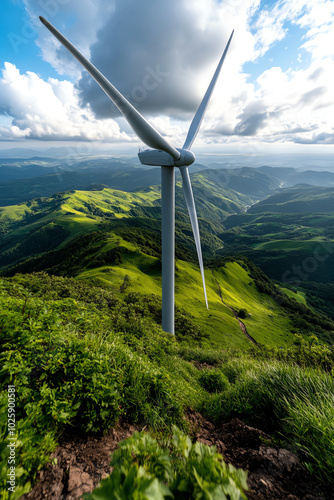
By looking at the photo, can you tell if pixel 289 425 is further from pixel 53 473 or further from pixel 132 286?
pixel 132 286

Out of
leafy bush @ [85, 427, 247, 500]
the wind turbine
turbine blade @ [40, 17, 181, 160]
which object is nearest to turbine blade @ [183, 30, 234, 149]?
the wind turbine

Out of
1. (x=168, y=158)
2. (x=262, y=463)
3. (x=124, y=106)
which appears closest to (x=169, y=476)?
(x=262, y=463)

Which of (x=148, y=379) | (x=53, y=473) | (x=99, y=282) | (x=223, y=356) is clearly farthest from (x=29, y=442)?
(x=99, y=282)

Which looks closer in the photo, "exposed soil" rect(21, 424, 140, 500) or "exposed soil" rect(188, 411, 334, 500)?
"exposed soil" rect(21, 424, 140, 500)

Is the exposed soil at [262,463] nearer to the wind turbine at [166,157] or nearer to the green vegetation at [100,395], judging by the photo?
the green vegetation at [100,395]

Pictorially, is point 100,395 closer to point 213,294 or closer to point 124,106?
point 124,106

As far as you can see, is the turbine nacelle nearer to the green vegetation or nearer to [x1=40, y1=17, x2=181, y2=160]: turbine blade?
[x1=40, y1=17, x2=181, y2=160]: turbine blade
